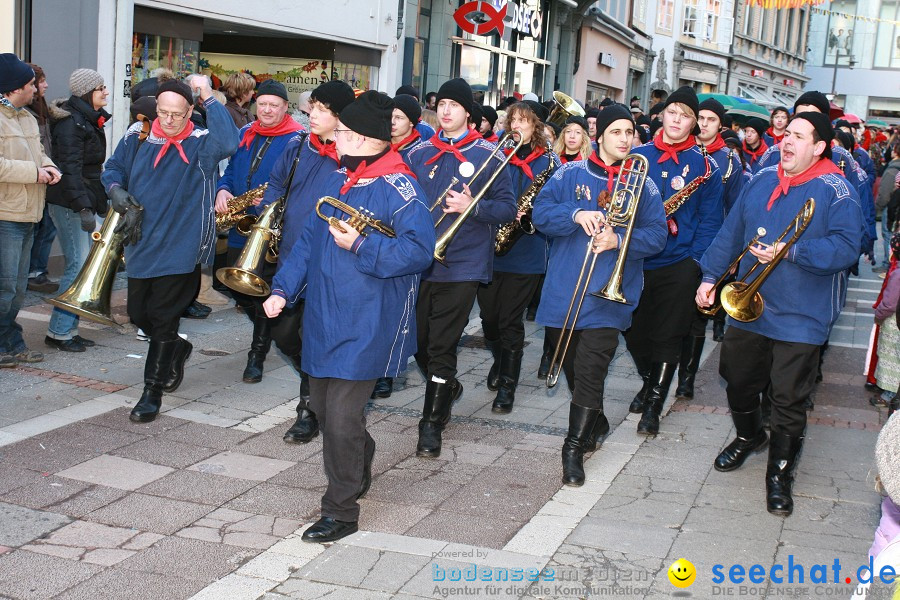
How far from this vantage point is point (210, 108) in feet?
20.4

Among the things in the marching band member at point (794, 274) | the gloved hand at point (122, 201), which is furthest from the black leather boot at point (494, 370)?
the gloved hand at point (122, 201)

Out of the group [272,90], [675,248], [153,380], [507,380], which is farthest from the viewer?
[507,380]

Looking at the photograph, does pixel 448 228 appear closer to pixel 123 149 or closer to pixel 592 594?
pixel 123 149

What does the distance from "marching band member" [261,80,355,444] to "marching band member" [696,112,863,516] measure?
89.1 inches

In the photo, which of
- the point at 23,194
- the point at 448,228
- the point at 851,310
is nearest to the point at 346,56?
the point at 851,310

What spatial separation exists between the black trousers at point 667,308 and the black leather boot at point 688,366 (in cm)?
92

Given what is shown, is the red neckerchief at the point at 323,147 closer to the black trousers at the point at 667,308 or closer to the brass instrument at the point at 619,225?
the brass instrument at the point at 619,225

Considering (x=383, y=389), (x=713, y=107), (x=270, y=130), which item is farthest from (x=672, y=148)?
(x=270, y=130)

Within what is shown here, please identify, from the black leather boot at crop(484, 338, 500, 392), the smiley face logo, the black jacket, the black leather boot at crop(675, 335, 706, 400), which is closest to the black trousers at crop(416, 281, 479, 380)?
the black leather boot at crop(484, 338, 500, 392)

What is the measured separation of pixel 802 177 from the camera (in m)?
5.43

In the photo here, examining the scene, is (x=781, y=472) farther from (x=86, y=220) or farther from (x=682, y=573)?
(x=86, y=220)

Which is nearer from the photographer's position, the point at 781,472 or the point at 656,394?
the point at 781,472

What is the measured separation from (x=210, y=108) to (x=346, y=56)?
1018cm

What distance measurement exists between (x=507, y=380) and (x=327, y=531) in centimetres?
274
